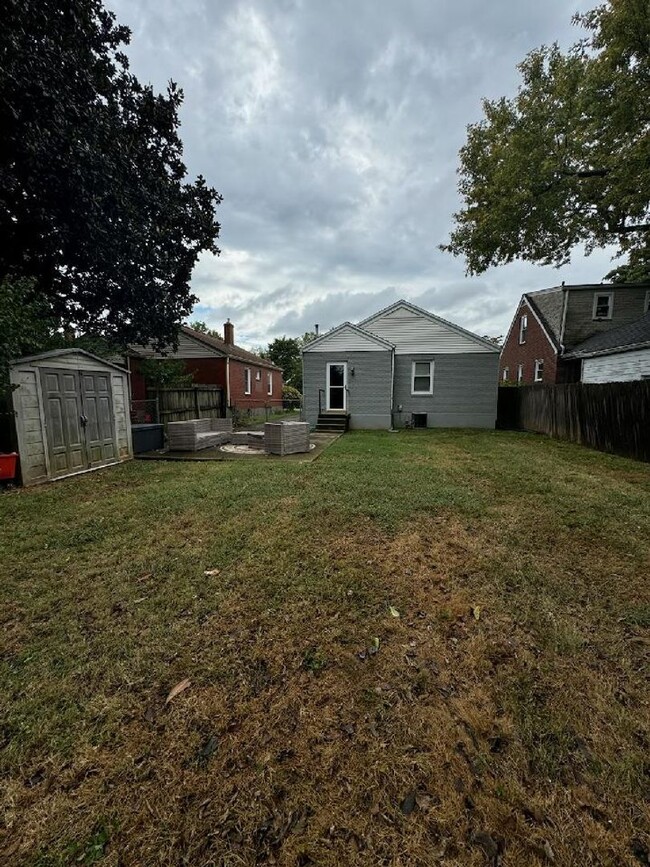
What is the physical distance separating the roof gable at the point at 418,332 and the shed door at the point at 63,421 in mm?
11203

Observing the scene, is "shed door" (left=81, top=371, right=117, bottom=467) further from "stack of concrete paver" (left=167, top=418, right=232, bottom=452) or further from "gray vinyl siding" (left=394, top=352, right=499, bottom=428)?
"gray vinyl siding" (left=394, top=352, right=499, bottom=428)

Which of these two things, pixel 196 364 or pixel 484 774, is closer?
pixel 484 774

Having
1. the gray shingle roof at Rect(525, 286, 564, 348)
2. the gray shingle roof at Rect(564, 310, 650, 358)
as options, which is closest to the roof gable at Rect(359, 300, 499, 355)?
the gray shingle roof at Rect(564, 310, 650, 358)

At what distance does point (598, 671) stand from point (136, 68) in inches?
629

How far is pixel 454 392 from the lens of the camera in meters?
14.9

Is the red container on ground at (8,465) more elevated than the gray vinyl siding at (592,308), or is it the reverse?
the gray vinyl siding at (592,308)

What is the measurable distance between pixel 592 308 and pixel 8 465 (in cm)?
2245

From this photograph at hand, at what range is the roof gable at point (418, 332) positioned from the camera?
14.6 m

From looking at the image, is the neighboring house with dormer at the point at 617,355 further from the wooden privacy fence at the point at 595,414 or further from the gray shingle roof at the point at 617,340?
the wooden privacy fence at the point at 595,414

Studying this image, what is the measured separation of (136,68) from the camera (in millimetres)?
10039

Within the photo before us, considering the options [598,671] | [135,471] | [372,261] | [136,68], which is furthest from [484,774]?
[372,261]

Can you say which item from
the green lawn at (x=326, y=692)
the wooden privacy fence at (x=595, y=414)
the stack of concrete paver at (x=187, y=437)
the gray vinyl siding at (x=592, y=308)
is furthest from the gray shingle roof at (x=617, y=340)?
the stack of concrete paver at (x=187, y=437)

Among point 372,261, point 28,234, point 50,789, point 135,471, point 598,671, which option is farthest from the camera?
point 372,261

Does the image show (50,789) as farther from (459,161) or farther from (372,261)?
(372,261)
